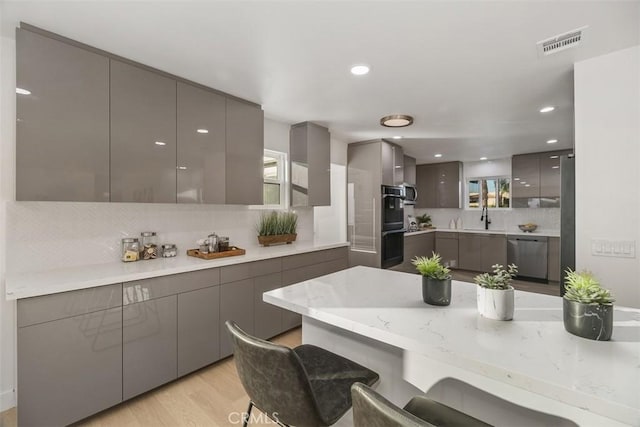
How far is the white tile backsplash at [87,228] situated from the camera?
6.51ft

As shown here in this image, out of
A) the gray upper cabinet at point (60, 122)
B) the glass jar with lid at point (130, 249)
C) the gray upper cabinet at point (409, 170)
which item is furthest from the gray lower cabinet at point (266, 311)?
the gray upper cabinet at point (409, 170)

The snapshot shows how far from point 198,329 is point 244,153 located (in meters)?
1.68

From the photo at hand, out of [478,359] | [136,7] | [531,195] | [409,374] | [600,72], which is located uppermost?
[136,7]

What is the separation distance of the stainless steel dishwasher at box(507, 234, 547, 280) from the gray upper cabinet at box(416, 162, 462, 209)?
4.46 ft

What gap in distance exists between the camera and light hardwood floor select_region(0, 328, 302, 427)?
6.15 feet

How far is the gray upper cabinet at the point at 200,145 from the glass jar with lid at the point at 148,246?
1.42 ft

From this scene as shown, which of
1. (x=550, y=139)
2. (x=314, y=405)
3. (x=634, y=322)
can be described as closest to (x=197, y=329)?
(x=314, y=405)

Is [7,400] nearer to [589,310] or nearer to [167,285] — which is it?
[167,285]

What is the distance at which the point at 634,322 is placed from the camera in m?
1.13

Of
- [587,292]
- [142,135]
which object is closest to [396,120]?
[142,135]

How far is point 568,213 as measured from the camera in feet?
7.18

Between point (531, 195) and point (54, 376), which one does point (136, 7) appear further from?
point (531, 195)

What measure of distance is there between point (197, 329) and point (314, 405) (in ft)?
5.43

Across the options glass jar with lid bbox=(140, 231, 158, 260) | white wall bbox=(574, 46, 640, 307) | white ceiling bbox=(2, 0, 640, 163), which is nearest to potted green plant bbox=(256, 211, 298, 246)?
glass jar with lid bbox=(140, 231, 158, 260)
